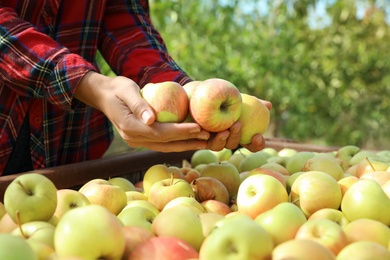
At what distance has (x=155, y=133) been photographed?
71.9 inches

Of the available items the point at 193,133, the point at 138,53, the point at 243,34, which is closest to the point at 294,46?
the point at 243,34

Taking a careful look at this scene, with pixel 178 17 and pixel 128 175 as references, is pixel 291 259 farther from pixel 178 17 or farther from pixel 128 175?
pixel 178 17

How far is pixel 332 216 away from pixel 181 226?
46cm

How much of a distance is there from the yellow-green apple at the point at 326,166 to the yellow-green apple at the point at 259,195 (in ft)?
1.25

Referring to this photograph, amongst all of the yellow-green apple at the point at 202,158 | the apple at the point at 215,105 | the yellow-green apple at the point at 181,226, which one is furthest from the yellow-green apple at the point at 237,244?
the yellow-green apple at the point at 202,158

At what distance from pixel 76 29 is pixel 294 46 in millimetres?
4656

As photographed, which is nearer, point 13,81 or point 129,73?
point 13,81

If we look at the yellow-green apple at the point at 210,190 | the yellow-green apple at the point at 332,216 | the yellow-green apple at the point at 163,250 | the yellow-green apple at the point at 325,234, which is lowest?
the yellow-green apple at the point at 210,190

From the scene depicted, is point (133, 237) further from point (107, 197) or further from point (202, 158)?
point (202, 158)

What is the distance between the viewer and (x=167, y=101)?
6.03 feet

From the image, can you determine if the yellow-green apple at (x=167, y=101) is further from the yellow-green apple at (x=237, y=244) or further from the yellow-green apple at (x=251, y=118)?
the yellow-green apple at (x=237, y=244)

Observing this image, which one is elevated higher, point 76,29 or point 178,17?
point 76,29

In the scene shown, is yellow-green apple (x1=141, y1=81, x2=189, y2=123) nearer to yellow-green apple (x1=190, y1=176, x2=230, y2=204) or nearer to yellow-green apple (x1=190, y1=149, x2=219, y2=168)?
yellow-green apple (x1=190, y1=176, x2=230, y2=204)

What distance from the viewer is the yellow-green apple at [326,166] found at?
1940 mm
